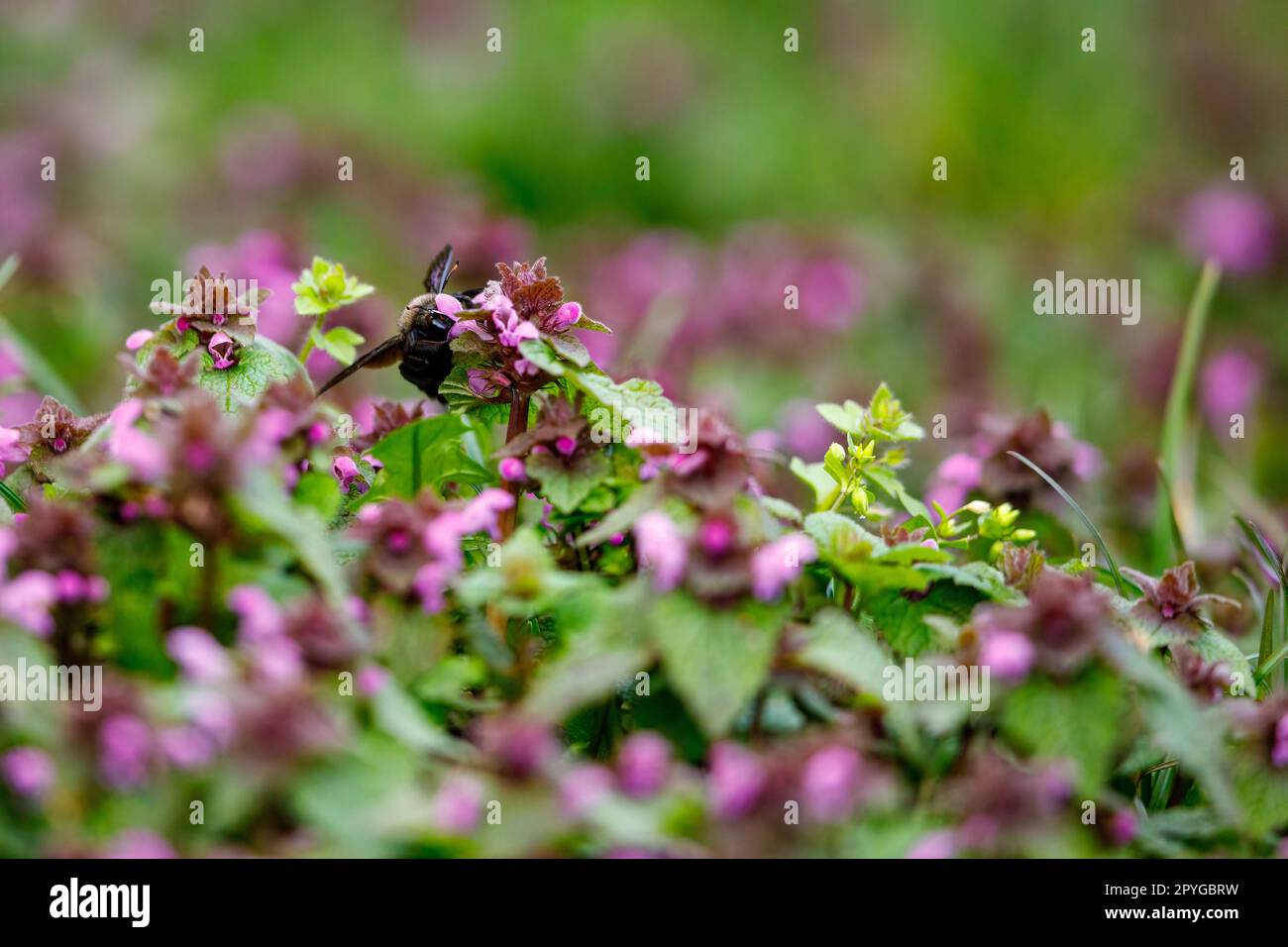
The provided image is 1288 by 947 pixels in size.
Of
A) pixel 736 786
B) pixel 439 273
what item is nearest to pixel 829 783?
pixel 736 786

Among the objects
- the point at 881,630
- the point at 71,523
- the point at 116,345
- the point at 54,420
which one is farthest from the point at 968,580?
the point at 116,345

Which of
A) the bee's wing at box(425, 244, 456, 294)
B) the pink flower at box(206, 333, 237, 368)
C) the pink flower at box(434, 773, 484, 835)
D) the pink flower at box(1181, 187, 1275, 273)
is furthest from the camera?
the pink flower at box(1181, 187, 1275, 273)

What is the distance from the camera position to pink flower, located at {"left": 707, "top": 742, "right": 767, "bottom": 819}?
3.48 ft

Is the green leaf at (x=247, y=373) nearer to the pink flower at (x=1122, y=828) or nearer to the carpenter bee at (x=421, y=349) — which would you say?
the carpenter bee at (x=421, y=349)

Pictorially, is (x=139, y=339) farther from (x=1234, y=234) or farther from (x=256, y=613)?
(x=1234, y=234)

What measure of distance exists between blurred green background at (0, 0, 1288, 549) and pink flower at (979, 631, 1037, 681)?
179 cm

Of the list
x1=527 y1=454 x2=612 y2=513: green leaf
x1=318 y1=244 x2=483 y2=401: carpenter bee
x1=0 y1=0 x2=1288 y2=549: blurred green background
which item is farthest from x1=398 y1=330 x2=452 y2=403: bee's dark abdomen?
x1=0 y1=0 x2=1288 y2=549: blurred green background

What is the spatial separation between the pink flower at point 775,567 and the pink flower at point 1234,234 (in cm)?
337

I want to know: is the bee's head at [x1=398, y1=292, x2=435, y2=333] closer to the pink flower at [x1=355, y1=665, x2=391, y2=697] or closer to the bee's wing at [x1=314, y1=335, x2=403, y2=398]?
the bee's wing at [x1=314, y1=335, x2=403, y2=398]

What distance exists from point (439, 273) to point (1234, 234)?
10.9ft

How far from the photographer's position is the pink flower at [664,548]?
3.93ft

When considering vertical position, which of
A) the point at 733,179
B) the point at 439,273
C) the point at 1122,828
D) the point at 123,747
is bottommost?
the point at 1122,828

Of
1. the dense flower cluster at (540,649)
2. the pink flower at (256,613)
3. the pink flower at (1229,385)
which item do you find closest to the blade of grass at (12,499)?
the dense flower cluster at (540,649)

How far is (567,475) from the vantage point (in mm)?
1426
